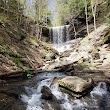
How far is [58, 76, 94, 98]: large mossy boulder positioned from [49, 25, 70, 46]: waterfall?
29.9m

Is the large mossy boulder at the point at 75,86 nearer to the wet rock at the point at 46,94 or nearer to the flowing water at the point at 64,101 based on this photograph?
the flowing water at the point at 64,101

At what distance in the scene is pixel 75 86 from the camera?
1006cm

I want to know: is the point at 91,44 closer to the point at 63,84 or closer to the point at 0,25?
the point at 0,25

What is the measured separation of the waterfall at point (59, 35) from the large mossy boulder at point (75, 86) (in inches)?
1179

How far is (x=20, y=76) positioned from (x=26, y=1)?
23.4m

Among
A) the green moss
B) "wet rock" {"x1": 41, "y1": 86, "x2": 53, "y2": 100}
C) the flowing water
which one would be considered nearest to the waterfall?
the green moss

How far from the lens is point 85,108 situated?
9.03m

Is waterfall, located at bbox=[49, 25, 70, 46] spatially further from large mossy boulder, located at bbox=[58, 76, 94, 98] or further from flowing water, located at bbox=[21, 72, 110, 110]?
flowing water, located at bbox=[21, 72, 110, 110]

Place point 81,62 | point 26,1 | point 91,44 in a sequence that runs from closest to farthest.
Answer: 1. point 81,62
2. point 91,44
3. point 26,1

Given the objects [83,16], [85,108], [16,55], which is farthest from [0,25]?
[83,16]

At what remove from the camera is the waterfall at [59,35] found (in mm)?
40875

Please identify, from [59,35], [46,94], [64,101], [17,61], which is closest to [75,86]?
[64,101]

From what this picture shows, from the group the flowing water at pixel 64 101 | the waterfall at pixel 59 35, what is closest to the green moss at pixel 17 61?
the flowing water at pixel 64 101

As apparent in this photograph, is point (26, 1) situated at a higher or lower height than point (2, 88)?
higher
